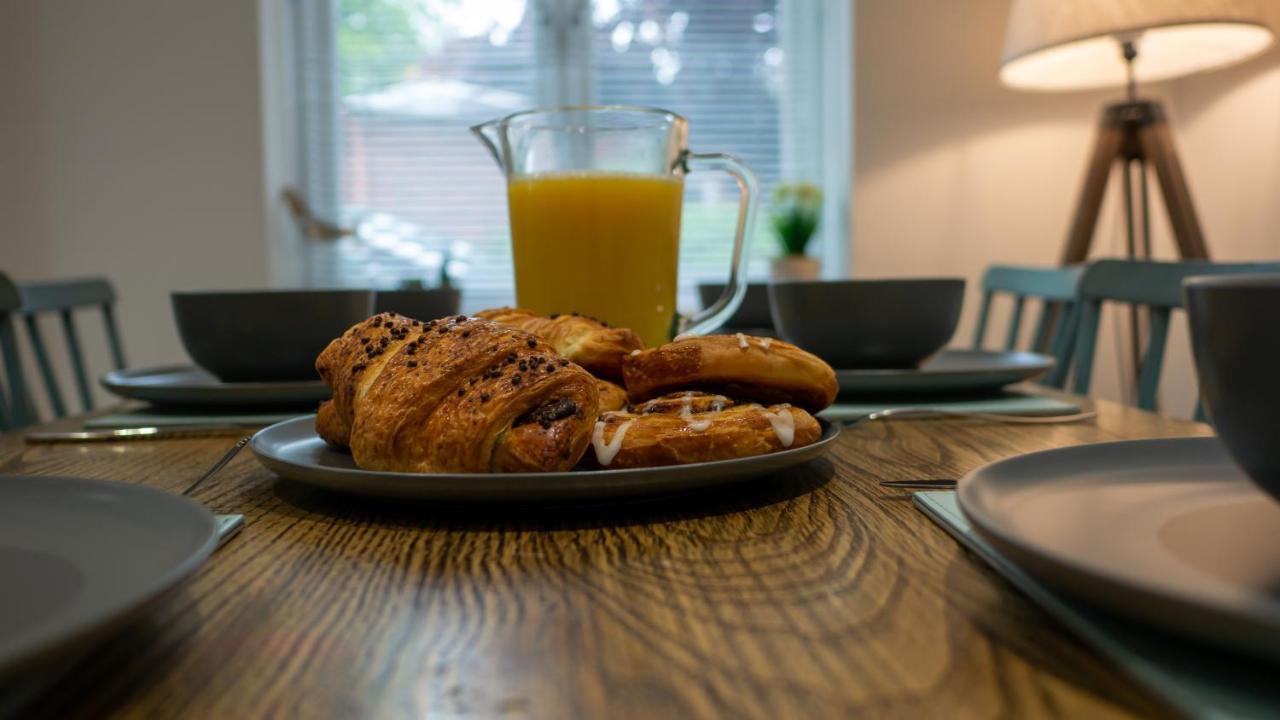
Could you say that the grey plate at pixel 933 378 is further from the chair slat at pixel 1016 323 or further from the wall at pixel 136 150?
the wall at pixel 136 150

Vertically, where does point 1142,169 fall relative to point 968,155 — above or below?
below

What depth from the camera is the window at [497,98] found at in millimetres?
3170

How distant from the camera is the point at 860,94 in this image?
118 inches

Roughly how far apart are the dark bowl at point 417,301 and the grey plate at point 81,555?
0.58m

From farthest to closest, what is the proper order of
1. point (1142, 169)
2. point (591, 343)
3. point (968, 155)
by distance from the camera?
point (968, 155) < point (1142, 169) < point (591, 343)

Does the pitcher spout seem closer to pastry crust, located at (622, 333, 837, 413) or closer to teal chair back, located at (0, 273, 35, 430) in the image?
pastry crust, located at (622, 333, 837, 413)

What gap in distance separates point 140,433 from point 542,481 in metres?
0.46

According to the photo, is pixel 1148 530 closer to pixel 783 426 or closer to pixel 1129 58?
pixel 783 426

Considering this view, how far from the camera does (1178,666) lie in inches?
9.5

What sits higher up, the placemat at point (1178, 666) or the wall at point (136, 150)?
the wall at point (136, 150)

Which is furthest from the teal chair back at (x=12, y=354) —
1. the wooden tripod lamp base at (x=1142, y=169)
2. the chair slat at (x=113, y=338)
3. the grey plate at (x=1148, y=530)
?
the wooden tripod lamp base at (x=1142, y=169)

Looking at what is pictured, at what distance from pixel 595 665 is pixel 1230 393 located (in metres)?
0.21

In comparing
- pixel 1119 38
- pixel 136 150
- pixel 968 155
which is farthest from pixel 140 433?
pixel 968 155

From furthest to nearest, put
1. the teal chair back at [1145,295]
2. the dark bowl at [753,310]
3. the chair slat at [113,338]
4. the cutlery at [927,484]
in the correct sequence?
the chair slat at [113,338], the dark bowl at [753,310], the teal chair back at [1145,295], the cutlery at [927,484]
